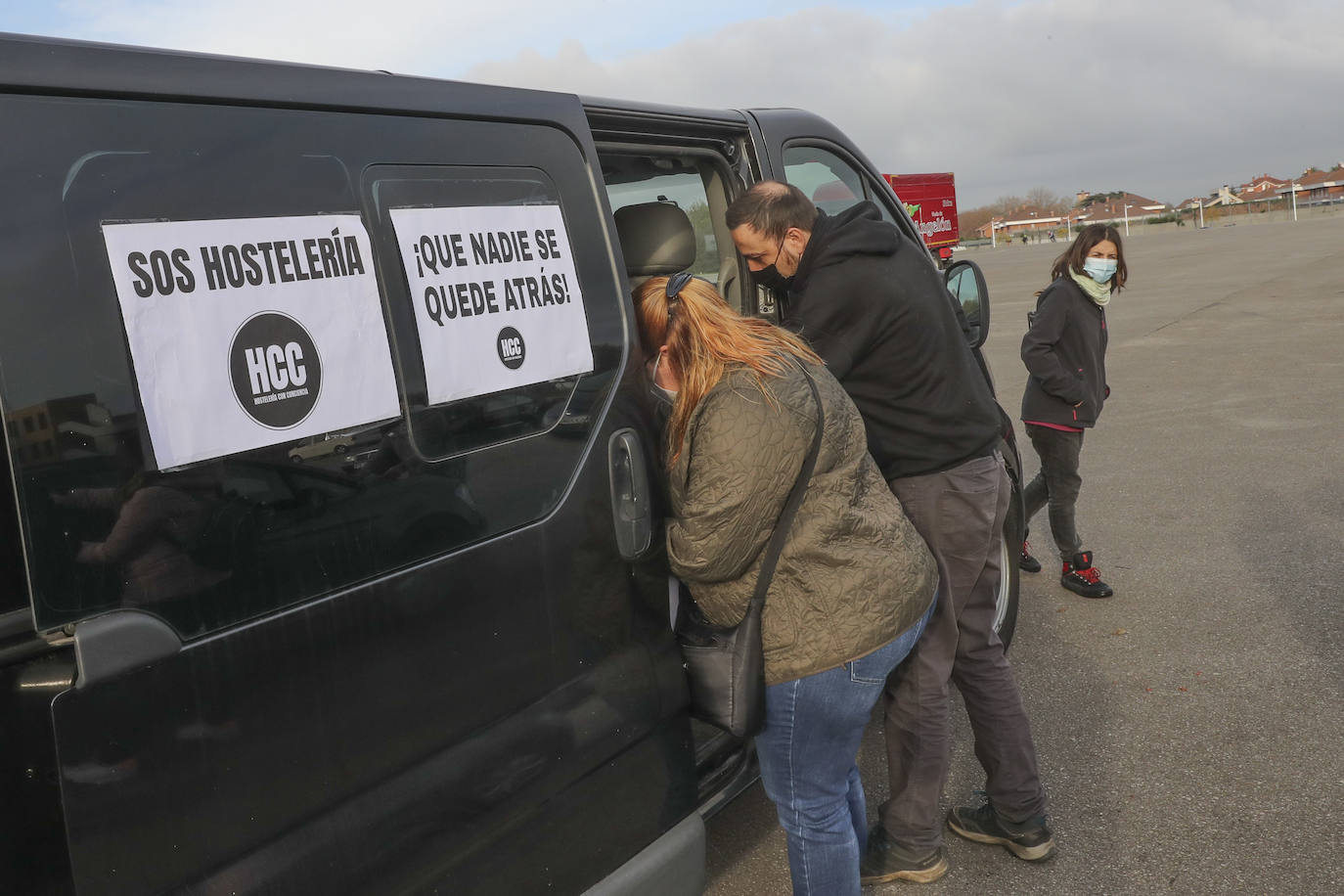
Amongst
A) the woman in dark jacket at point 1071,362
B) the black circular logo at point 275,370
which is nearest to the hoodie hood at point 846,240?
the black circular logo at point 275,370

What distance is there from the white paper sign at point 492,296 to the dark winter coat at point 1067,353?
309 centimetres

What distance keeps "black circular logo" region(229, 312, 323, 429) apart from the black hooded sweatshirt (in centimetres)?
129

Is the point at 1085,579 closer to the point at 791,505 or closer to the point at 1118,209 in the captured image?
the point at 791,505

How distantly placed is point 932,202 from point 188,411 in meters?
14.9

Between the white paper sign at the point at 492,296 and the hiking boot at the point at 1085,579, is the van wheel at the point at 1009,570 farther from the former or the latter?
the white paper sign at the point at 492,296

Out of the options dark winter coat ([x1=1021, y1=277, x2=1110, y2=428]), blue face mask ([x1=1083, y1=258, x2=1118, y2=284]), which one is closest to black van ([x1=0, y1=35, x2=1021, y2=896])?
dark winter coat ([x1=1021, y1=277, x2=1110, y2=428])

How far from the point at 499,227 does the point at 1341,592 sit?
4.17m

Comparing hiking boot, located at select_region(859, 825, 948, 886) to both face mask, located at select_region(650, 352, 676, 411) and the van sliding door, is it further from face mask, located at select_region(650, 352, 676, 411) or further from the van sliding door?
face mask, located at select_region(650, 352, 676, 411)

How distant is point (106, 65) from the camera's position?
1494 millimetres

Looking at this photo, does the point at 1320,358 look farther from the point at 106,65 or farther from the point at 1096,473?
the point at 106,65

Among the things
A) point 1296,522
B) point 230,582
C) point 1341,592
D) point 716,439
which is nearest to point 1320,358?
point 1296,522

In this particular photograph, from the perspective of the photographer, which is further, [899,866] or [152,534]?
[899,866]

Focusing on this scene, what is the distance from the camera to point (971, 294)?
154 inches

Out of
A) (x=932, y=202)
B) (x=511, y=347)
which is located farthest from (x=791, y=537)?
(x=932, y=202)
